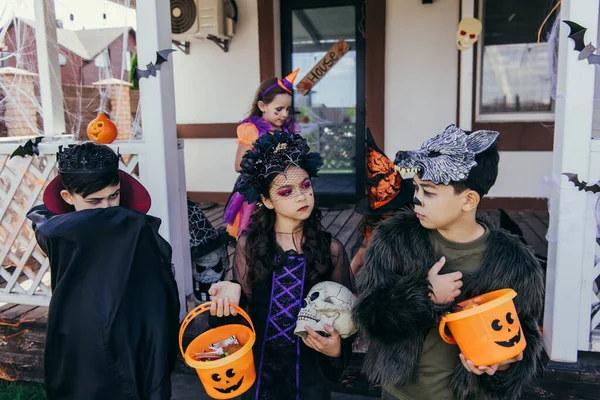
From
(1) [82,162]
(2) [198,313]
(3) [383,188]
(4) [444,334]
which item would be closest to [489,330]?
(4) [444,334]

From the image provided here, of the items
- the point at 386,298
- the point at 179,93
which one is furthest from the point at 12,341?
the point at 179,93

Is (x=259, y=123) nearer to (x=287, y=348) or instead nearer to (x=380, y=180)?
(x=380, y=180)

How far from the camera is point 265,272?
1880mm

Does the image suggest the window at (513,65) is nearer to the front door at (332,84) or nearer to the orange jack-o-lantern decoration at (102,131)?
the front door at (332,84)

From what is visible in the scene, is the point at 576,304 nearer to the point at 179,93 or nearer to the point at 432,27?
the point at 432,27

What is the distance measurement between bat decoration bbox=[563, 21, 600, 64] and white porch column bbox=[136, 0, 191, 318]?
205 centimetres

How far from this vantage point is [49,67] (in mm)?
3307

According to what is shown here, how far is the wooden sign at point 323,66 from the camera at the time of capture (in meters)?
5.98

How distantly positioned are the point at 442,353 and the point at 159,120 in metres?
1.93

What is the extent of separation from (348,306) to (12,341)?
263 cm

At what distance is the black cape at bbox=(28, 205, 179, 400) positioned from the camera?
71.2 inches

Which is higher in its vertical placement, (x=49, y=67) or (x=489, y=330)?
(x=49, y=67)

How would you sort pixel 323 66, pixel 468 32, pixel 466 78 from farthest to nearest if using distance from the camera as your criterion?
1. pixel 323 66
2. pixel 466 78
3. pixel 468 32

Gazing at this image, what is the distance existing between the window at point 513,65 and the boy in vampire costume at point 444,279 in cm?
433
